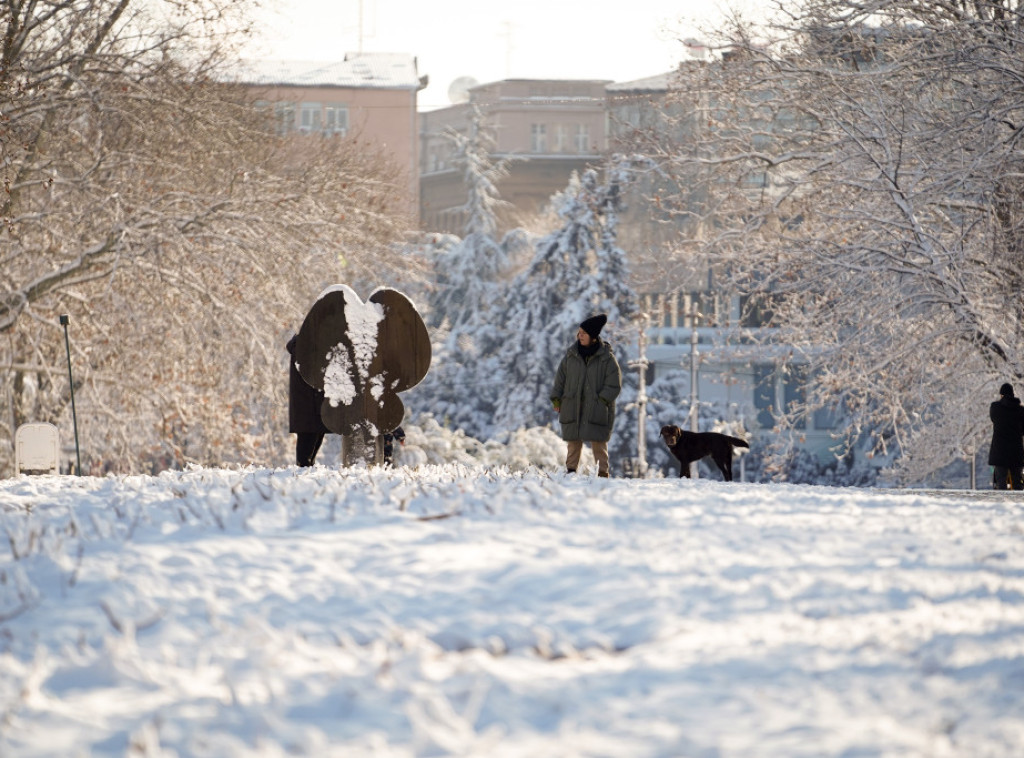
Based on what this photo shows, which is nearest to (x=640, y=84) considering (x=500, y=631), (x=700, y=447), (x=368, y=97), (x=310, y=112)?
(x=368, y=97)

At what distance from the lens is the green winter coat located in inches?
555

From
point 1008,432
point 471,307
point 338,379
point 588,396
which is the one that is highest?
point 471,307

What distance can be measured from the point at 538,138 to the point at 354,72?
641 inches

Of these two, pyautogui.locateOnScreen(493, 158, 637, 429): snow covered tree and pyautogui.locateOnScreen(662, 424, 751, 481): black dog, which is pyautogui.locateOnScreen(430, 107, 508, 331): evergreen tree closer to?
pyautogui.locateOnScreen(493, 158, 637, 429): snow covered tree

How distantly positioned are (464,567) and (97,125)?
17626mm

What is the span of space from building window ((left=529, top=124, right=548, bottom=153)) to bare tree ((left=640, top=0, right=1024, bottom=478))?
223 ft

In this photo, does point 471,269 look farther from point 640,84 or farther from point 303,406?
point 303,406

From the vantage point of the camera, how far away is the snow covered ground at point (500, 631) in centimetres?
458

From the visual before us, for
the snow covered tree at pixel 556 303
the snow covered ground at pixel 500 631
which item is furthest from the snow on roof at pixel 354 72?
the snow covered ground at pixel 500 631

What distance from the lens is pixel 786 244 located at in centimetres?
2217

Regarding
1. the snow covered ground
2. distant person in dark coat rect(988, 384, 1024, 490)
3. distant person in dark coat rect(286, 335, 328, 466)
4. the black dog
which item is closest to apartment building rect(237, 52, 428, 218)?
distant person in dark coat rect(988, 384, 1024, 490)

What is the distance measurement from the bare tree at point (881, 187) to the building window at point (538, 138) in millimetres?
67854

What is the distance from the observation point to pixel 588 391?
14164mm

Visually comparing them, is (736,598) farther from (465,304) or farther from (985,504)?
(465,304)
